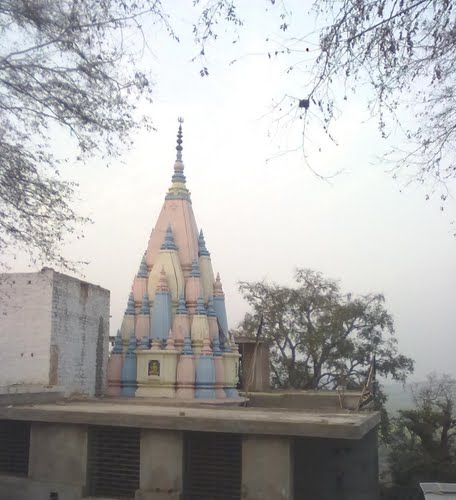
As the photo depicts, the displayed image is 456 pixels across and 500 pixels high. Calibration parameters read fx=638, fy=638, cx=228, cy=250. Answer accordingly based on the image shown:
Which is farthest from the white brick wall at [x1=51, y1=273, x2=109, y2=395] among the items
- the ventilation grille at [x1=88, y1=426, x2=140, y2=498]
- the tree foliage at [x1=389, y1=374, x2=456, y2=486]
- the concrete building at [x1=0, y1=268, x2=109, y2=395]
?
the tree foliage at [x1=389, y1=374, x2=456, y2=486]

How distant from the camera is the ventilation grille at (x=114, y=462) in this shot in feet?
31.6

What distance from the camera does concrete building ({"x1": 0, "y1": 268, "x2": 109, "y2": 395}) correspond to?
1455 cm

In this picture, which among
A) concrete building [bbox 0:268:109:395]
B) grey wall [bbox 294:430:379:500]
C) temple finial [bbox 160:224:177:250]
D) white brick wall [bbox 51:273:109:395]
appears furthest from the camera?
temple finial [bbox 160:224:177:250]

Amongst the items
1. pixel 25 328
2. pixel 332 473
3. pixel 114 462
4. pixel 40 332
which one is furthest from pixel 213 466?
pixel 25 328

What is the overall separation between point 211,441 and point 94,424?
1.75m

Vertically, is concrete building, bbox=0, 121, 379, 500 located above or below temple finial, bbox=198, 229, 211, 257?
below

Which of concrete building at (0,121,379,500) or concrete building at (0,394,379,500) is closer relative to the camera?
concrete building at (0,394,379,500)

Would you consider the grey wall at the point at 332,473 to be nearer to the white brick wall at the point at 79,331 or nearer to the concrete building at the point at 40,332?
the concrete building at the point at 40,332

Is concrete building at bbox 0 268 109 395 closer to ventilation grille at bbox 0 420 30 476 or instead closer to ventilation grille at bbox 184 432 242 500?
ventilation grille at bbox 0 420 30 476

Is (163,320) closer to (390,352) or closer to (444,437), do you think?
(444,437)

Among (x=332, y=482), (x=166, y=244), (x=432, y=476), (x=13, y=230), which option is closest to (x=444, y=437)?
(x=432, y=476)

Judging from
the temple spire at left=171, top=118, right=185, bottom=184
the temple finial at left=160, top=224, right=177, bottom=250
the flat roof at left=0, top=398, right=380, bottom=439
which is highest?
the temple spire at left=171, top=118, right=185, bottom=184

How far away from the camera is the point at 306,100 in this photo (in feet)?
17.9

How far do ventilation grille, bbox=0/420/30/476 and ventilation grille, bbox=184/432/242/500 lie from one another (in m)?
2.80
